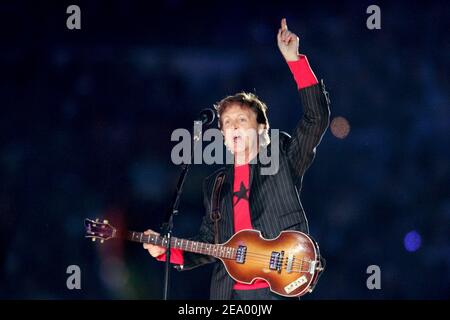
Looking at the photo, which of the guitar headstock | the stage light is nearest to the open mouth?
the guitar headstock

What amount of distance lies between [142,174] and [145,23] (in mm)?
1155

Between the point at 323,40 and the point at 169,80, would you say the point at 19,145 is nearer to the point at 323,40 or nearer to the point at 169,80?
the point at 169,80

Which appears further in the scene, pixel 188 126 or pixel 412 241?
pixel 188 126

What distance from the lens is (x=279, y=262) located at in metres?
3.75

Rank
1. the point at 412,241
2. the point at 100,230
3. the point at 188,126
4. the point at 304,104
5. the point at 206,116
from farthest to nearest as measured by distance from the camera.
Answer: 1. the point at 188,126
2. the point at 412,241
3. the point at 100,230
4. the point at 304,104
5. the point at 206,116

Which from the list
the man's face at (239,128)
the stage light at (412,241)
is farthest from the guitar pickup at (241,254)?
the stage light at (412,241)

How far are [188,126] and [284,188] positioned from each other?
1725 mm

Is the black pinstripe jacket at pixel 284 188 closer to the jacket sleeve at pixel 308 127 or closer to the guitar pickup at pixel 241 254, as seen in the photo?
the jacket sleeve at pixel 308 127

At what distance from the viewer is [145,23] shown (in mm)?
5445

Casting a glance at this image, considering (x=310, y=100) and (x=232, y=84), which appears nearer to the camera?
(x=310, y=100)

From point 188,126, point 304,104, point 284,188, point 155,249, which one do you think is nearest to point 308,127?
point 304,104

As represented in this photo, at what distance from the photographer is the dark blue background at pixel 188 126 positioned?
5.19m

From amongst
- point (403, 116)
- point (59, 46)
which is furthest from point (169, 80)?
point (403, 116)

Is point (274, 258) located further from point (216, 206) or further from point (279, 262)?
point (216, 206)
